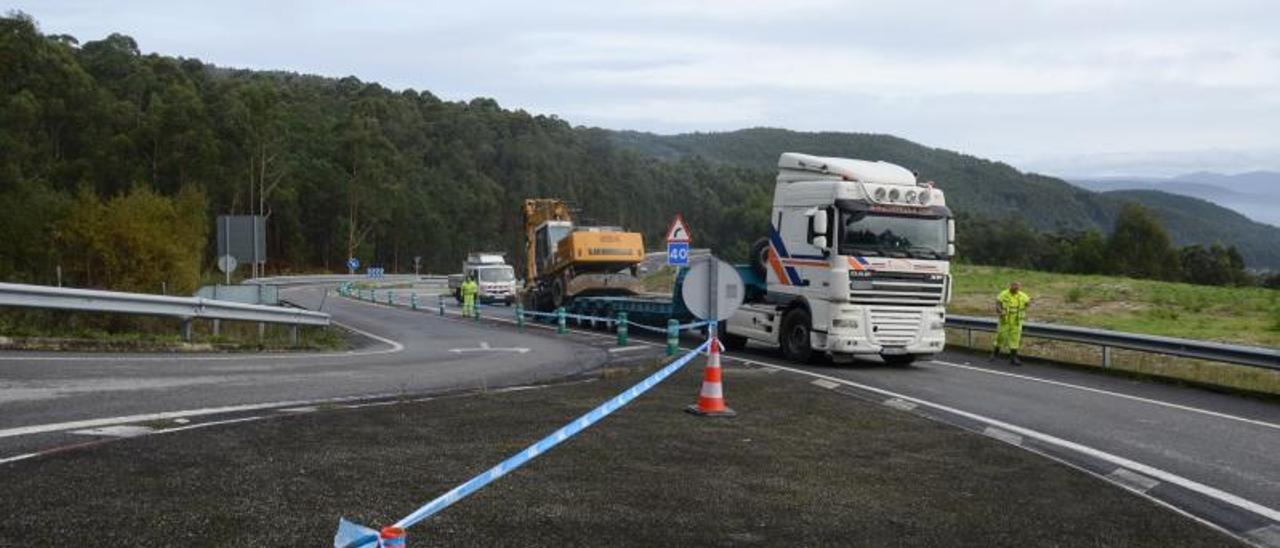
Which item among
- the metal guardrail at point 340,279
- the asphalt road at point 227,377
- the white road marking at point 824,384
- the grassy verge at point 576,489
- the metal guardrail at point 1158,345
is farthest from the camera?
the metal guardrail at point 340,279

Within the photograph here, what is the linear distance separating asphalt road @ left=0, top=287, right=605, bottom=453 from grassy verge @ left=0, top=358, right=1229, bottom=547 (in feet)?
4.96

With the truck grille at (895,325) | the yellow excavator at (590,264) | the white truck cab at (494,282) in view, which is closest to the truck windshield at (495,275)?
the white truck cab at (494,282)

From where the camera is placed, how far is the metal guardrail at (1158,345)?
1525 cm

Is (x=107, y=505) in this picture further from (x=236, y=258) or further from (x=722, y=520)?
(x=236, y=258)

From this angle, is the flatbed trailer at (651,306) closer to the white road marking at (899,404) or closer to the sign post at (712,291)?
the white road marking at (899,404)

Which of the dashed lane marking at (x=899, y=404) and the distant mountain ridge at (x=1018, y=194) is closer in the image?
the dashed lane marking at (x=899, y=404)

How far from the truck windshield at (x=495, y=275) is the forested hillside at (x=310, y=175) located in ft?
39.4

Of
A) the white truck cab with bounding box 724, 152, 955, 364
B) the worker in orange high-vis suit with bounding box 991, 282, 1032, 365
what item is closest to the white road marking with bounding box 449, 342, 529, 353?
the white truck cab with bounding box 724, 152, 955, 364

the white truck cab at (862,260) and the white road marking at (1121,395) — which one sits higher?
the white truck cab at (862,260)

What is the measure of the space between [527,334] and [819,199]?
38.7 feet

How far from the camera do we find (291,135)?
106 m

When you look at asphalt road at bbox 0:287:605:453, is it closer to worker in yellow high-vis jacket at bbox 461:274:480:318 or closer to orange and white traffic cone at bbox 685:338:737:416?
orange and white traffic cone at bbox 685:338:737:416

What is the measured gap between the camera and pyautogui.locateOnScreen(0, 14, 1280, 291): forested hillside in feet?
119

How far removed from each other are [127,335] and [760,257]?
10.9 m
